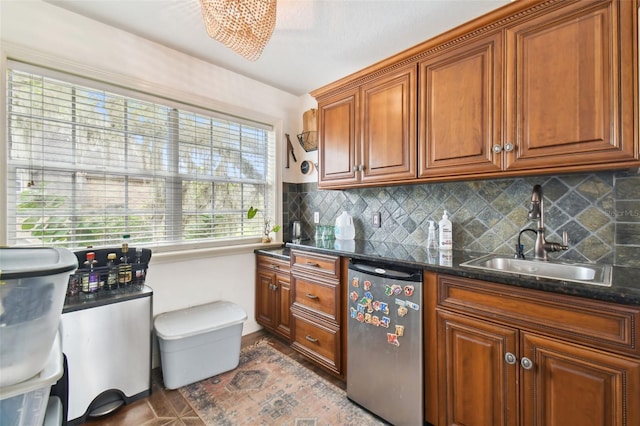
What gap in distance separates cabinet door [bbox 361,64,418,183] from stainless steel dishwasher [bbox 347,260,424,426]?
2.40ft

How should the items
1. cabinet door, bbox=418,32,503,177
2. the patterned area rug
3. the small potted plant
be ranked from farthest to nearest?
the small potted plant
the patterned area rug
cabinet door, bbox=418,32,503,177

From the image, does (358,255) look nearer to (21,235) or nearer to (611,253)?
(611,253)

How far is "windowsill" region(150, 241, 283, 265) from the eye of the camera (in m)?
2.21

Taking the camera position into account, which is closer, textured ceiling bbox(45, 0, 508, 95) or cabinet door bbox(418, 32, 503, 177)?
cabinet door bbox(418, 32, 503, 177)

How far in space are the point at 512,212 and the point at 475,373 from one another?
1014 millimetres

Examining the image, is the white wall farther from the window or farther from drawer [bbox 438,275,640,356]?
drawer [bbox 438,275,640,356]

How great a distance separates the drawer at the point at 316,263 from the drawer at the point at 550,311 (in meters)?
0.75

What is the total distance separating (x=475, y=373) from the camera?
1341 millimetres

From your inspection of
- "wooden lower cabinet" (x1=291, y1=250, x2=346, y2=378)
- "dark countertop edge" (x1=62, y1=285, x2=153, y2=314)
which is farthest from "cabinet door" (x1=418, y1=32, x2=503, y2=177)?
"dark countertop edge" (x1=62, y1=285, x2=153, y2=314)

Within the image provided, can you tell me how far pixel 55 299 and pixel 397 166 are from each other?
1.86 metres

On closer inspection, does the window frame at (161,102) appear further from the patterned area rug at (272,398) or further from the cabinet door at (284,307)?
the patterned area rug at (272,398)

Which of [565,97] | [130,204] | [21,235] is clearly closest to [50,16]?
[130,204]

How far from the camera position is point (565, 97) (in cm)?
133

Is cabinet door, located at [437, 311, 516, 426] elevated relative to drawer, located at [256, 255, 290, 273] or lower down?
lower down
